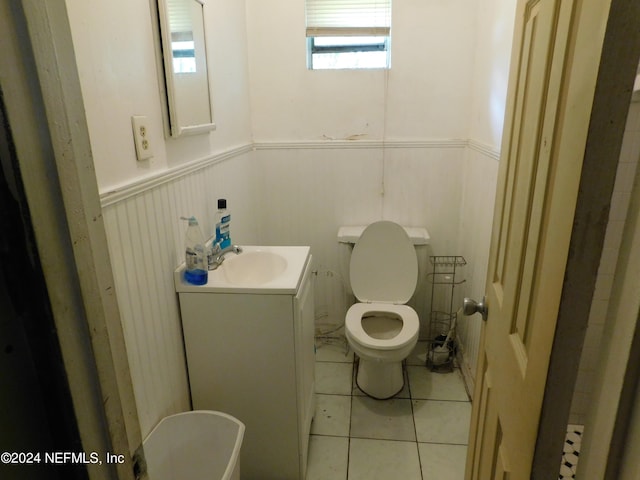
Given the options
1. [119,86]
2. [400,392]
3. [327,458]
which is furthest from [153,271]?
[400,392]

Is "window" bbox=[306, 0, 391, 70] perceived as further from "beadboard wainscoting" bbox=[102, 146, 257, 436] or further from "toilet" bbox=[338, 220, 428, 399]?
"beadboard wainscoting" bbox=[102, 146, 257, 436]

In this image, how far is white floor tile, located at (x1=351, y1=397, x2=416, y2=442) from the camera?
6.32ft

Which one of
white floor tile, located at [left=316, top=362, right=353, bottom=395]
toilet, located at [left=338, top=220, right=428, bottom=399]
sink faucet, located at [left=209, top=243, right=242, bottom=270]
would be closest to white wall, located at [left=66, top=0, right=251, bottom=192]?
sink faucet, located at [left=209, top=243, right=242, bottom=270]

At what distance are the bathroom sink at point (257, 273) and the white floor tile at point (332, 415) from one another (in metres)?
0.82

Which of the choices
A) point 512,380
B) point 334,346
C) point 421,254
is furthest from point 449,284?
point 512,380

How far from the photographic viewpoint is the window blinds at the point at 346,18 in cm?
222

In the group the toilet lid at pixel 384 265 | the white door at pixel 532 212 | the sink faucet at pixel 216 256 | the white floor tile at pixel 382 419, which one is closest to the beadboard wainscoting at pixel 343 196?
the sink faucet at pixel 216 256

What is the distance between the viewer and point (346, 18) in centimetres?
225

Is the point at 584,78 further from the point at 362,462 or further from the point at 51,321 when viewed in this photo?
the point at 362,462

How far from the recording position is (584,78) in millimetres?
497

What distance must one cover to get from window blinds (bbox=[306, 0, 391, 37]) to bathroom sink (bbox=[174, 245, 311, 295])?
1317mm

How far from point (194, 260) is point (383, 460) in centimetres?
122

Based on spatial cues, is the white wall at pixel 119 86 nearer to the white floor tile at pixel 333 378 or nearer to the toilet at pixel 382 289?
the toilet at pixel 382 289

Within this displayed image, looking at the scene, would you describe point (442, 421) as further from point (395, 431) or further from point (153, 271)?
point (153, 271)
